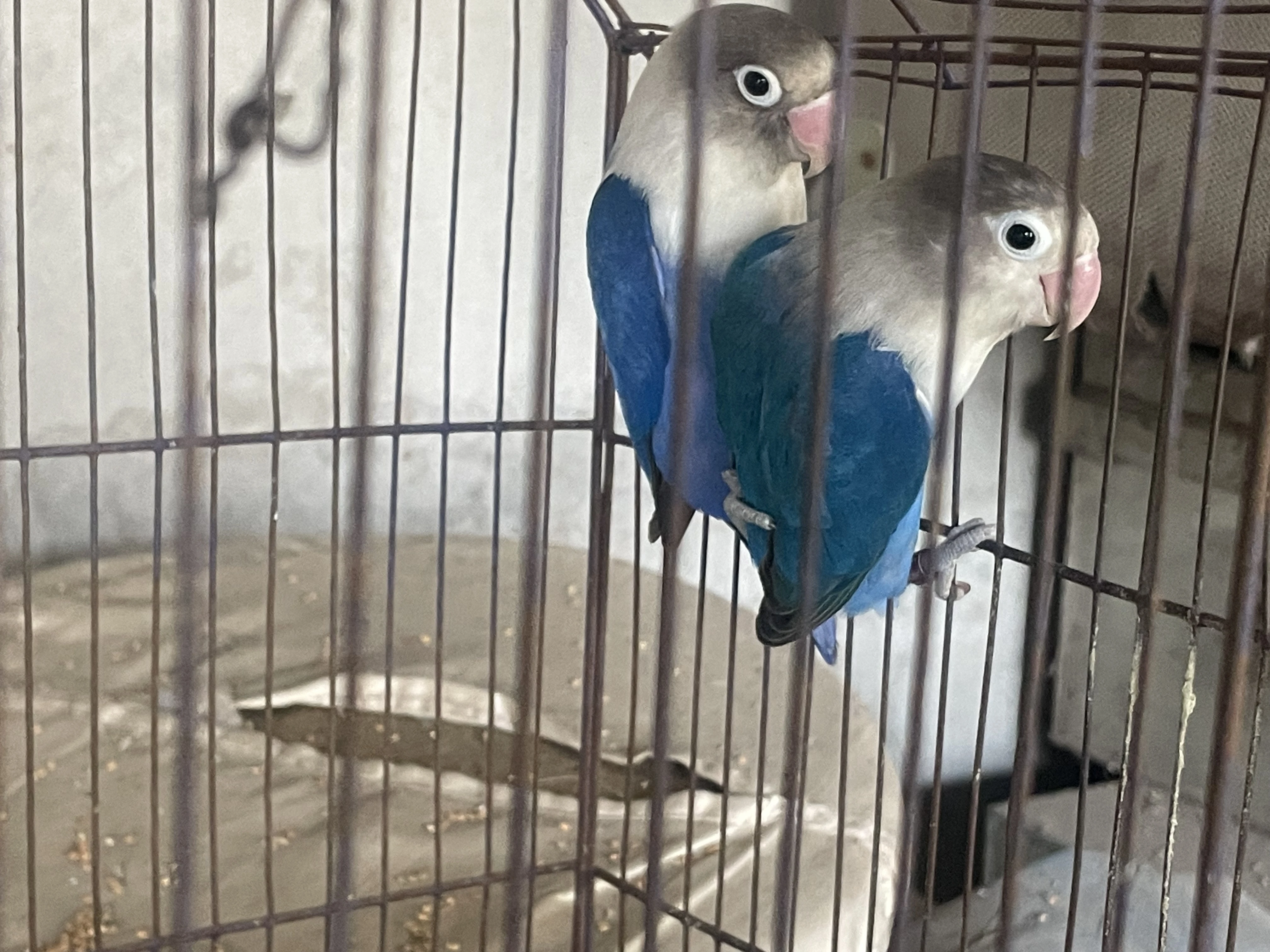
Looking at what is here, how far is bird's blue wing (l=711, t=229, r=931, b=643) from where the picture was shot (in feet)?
1.68

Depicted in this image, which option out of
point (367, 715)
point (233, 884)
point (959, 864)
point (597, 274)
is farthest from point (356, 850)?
point (959, 864)

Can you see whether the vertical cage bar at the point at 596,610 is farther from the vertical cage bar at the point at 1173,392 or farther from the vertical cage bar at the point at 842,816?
the vertical cage bar at the point at 1173,392

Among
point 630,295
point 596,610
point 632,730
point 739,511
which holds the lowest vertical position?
point 632,730

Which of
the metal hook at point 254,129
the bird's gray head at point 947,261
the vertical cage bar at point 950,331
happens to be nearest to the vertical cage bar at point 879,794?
the bird's gray head at point 947,261

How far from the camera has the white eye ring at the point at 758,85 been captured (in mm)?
582

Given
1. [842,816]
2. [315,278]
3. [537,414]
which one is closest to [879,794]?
[842,816]

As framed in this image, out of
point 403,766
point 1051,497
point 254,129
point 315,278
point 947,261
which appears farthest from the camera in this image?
point 315,278

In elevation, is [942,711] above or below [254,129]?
below

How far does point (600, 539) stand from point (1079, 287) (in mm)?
380

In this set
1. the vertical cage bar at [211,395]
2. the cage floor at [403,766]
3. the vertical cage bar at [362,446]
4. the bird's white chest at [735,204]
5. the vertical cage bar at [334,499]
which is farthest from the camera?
the cage floor at [403,766]

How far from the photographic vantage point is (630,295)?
0.64 meters

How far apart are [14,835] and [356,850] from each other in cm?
25

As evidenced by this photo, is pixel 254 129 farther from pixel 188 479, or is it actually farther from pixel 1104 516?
pixel 188 479

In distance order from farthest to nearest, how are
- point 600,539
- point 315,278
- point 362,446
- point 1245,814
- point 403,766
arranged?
1. point 315,278
2. point 403,766
3. point 600,539
4. point 1245,814
5. point 362,446
